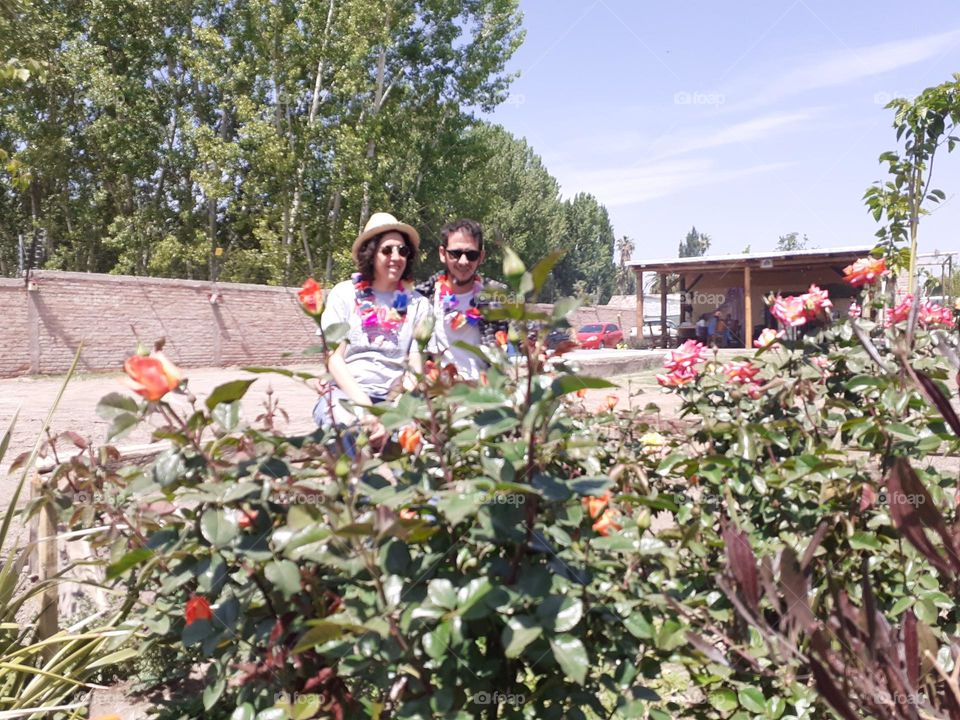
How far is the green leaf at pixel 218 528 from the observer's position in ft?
3.33

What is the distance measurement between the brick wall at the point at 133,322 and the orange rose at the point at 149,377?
1024 cm

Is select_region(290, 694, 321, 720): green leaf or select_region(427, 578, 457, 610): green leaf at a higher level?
select_region(427, 578, 457, 610): green leaf

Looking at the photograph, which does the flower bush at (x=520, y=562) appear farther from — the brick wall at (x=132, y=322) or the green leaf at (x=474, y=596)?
the brick wall at (x=132, y=322)

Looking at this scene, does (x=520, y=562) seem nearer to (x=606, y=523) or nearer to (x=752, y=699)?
(x=606, y=523)

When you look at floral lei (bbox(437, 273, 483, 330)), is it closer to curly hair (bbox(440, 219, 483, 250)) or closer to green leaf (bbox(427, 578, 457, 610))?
curly hair (bbox(440, 219, 483, 250))

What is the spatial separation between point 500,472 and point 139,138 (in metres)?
24.5

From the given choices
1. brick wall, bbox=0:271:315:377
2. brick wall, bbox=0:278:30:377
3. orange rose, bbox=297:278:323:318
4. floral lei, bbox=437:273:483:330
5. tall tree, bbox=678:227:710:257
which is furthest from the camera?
tall tree, bbox=678:227:710:257

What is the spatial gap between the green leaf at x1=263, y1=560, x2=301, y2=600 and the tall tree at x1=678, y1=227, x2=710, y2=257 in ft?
365

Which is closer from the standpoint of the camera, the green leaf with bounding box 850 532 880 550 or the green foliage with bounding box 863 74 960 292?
the green leaf with bounding box 850 532 880 550

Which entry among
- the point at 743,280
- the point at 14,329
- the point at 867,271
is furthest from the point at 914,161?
the point at 743,280

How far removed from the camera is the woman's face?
2748mm

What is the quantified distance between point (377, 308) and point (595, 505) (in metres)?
1.68

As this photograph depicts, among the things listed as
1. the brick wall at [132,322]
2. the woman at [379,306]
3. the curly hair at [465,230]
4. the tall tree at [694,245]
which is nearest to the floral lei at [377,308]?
the woman at [379,306]

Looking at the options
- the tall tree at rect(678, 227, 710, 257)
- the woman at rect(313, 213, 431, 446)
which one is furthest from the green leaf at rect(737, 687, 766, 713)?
the tall tree at rect(678, 227, 710, 257)
